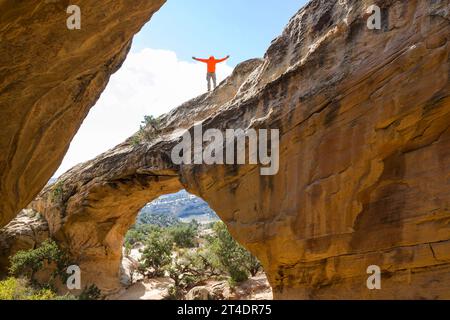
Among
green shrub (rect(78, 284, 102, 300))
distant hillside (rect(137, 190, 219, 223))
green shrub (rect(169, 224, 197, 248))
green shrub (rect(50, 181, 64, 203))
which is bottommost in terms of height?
green shrub (rect(78, 284, 102, 300))

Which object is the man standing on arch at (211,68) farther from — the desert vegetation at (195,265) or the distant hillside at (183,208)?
the distant hillside at (183,208)

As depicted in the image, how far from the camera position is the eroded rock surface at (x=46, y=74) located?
6.16m

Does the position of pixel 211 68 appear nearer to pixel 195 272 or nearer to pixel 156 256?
pixel 195 272

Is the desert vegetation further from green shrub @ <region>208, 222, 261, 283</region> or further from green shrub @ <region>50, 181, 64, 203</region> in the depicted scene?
green shrub @ <region>50, 181, 64, 203</region>

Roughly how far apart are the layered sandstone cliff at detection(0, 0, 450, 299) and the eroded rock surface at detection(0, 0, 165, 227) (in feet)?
15.0

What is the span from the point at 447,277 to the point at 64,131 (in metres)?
8.79

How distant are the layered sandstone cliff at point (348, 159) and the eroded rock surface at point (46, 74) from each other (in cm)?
457

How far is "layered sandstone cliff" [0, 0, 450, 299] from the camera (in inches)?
319

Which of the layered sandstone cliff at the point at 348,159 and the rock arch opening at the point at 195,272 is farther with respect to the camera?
the rock arch opening at the point at 195,272

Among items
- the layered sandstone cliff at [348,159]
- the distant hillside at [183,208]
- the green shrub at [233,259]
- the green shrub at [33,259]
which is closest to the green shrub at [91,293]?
the green shrub at [33,259]

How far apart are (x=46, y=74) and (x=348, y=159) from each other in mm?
6796

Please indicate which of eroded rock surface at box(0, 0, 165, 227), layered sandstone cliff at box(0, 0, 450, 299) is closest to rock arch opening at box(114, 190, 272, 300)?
layered sandstone cliff at box(0, 0, 450, 299)

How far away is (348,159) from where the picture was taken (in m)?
9.20

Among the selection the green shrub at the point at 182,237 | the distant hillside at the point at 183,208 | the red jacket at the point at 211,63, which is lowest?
the green shrub at the point at 182,237
